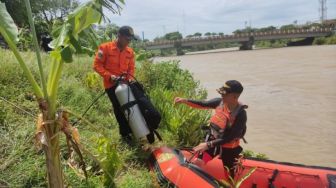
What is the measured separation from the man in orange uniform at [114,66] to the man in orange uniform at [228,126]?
4.17ft

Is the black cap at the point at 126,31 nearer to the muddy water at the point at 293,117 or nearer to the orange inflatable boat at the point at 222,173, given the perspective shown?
the orange inflatable boat at the point at 222,173

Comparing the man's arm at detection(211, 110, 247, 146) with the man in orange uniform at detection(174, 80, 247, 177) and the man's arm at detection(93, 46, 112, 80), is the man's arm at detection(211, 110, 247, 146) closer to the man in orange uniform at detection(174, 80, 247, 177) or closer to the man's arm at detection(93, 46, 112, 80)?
the man in orange uniform at detection(174, 80, 247, 177)

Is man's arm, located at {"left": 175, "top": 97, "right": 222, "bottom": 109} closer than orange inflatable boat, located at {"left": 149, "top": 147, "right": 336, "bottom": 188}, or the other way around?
orange inflatable boat, located at {"left": 149, "top": 147, "right": 336, "bottom": 188}

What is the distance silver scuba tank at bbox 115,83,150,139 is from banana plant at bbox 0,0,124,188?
2.27 metres

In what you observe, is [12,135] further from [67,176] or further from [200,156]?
[200,156]

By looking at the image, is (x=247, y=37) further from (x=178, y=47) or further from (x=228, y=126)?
(x=228, y=126)

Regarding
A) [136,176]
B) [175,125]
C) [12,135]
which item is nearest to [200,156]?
[136,176]

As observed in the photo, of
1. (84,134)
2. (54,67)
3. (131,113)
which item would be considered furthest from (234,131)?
(54,67)

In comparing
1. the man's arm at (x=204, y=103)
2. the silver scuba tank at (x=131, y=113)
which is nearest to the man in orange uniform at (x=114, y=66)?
the silver scuba tank at (x=131, y=113)

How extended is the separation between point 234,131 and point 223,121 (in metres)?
0.17

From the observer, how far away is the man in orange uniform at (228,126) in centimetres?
464

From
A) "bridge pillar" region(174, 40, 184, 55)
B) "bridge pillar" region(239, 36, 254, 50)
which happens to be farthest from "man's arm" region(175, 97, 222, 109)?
"bridge pillar" region(239, 36, 254, 50)

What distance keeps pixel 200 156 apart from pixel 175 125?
4.33 feet

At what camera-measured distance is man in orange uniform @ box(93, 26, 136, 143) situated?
5.54m
